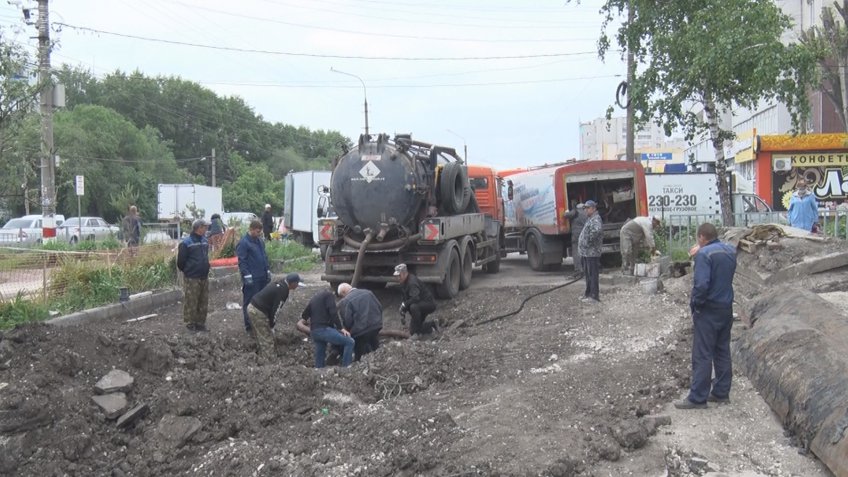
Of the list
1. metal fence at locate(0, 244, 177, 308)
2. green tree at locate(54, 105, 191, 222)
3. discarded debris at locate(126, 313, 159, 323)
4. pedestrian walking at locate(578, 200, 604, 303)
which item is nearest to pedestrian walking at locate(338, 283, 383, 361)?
pedestrian walking at locate(578, 200, 604, 303)

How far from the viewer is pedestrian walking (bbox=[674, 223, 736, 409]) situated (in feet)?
19.1

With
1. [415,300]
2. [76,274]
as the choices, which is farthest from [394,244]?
[76,274]

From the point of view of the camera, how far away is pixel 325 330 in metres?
8.62

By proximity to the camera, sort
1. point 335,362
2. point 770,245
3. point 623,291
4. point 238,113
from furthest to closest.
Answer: point 238,113 < point 623,291 < point 770,245 < point 335,362

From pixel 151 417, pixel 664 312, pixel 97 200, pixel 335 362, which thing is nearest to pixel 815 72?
pixel 664 312

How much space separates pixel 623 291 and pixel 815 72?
613 centimetres

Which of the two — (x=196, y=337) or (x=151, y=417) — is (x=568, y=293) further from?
(x=151, y=417)

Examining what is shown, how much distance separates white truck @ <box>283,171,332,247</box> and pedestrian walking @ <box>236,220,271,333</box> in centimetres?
1384

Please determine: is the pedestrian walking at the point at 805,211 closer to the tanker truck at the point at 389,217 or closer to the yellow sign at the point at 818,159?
the tanker truck at the point at 389,217

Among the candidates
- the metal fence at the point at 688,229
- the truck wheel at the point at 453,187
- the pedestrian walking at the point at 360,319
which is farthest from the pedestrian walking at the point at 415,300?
the metal fence at the point at 688,229

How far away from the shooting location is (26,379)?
6676 mm

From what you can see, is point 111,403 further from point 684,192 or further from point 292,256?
point 684,192

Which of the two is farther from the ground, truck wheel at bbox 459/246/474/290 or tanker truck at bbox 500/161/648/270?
tanker truck at bbox 500/161/648/270

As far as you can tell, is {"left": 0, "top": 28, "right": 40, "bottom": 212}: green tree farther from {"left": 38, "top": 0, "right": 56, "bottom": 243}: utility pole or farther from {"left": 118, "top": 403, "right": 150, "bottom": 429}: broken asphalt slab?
{"left": 38, "top": 0, "right": 56, "bottom": 243}: utility pole
